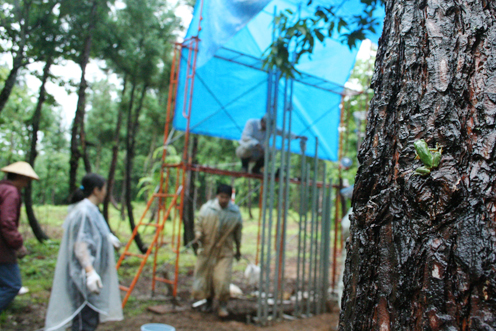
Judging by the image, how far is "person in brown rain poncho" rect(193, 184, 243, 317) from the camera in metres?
5.51

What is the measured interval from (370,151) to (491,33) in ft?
1.52

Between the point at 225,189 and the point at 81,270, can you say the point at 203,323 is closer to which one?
the point at 225,189

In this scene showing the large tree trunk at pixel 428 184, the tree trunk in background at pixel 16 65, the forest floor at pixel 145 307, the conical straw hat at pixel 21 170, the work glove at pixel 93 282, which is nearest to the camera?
the large tree trunk at pixel 428 184

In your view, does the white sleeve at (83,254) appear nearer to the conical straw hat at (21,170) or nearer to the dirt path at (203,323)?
the conical straw hat at (21,170)

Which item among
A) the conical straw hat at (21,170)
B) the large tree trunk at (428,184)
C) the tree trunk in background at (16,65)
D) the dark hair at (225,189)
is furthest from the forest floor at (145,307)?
the large tree trunk at (428,184)

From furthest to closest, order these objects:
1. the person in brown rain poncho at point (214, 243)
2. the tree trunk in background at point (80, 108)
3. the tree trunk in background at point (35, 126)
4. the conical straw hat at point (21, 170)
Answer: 1. the tree trunk in background at point (80, 108)
2. the tree trunk in background at point (35, 126)
3. the person in brown rain poncho at point (214, 243)
4. the conical straw hat at point (21, 170)

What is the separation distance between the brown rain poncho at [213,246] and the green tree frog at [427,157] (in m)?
4.70

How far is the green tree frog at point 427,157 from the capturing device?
3.33ft

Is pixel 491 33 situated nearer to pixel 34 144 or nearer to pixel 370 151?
pixel 370 151

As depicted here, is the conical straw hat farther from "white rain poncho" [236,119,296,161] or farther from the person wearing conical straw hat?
"white rain poncho" [236,119,296,161]

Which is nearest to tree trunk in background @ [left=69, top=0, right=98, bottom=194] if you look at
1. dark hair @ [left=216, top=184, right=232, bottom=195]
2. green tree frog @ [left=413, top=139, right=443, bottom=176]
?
dark hair @ [left=216, top=184, right=232, bottom=195]

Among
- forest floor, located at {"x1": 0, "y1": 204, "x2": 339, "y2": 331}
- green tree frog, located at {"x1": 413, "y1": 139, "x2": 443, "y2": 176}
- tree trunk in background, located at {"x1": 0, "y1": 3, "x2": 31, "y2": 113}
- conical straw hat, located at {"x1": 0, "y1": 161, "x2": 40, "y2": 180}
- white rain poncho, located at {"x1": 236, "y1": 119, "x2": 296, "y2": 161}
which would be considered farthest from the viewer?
white rain poncho, located at {"x1": 236, "y1": 119, "x2": 296, "y2": 161}

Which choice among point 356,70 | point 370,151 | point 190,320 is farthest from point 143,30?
point 370,151

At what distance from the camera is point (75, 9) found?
6.88 m
